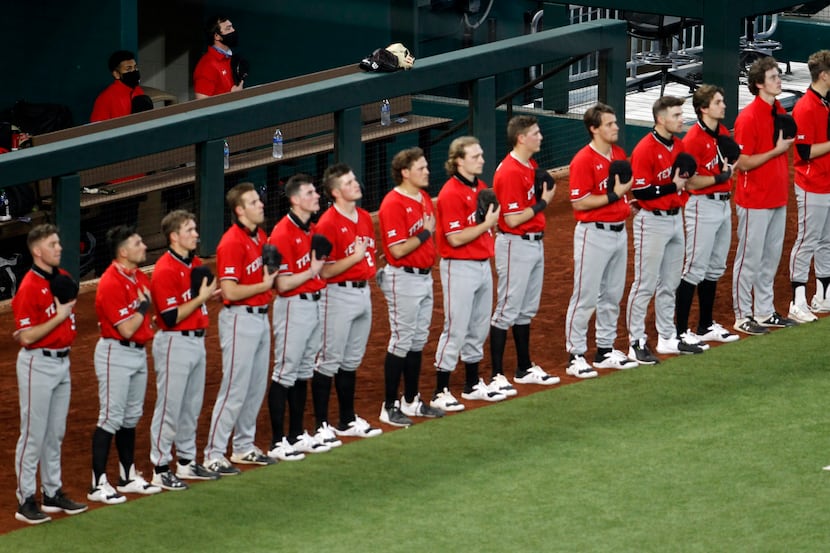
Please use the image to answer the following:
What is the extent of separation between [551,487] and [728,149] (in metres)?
3.03

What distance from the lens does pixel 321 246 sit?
8.60m

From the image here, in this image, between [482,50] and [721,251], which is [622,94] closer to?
[482,50]

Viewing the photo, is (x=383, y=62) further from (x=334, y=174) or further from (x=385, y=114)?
(x=334, y=174)

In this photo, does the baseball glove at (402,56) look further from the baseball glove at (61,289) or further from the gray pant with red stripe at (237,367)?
the baseball glove at (61,289)

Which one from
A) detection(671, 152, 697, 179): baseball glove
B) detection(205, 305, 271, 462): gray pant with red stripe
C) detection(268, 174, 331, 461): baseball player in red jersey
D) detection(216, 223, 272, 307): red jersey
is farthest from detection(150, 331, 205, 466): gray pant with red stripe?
detection(671, 152, 697, 179): baseball glove

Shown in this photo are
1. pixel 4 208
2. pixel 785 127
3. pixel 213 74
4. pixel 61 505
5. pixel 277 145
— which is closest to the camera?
pixel 61 505

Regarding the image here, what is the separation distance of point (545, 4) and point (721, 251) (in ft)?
23.7

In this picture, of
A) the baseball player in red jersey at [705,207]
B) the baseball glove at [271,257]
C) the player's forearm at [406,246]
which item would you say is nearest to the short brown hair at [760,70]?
the baseball player in red jersey at [705,207]

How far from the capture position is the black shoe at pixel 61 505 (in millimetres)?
8008

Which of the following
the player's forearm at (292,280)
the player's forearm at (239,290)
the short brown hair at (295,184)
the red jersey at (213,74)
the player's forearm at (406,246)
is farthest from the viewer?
the red jersey at (213,74)

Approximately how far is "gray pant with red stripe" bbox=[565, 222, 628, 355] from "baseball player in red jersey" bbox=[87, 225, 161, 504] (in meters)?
2.99

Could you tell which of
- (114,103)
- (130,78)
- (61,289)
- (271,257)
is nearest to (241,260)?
(271,257)

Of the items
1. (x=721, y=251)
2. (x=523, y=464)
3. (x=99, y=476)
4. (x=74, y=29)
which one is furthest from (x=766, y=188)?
(x=74, y=29)

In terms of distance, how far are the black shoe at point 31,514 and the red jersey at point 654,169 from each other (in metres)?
4.16
